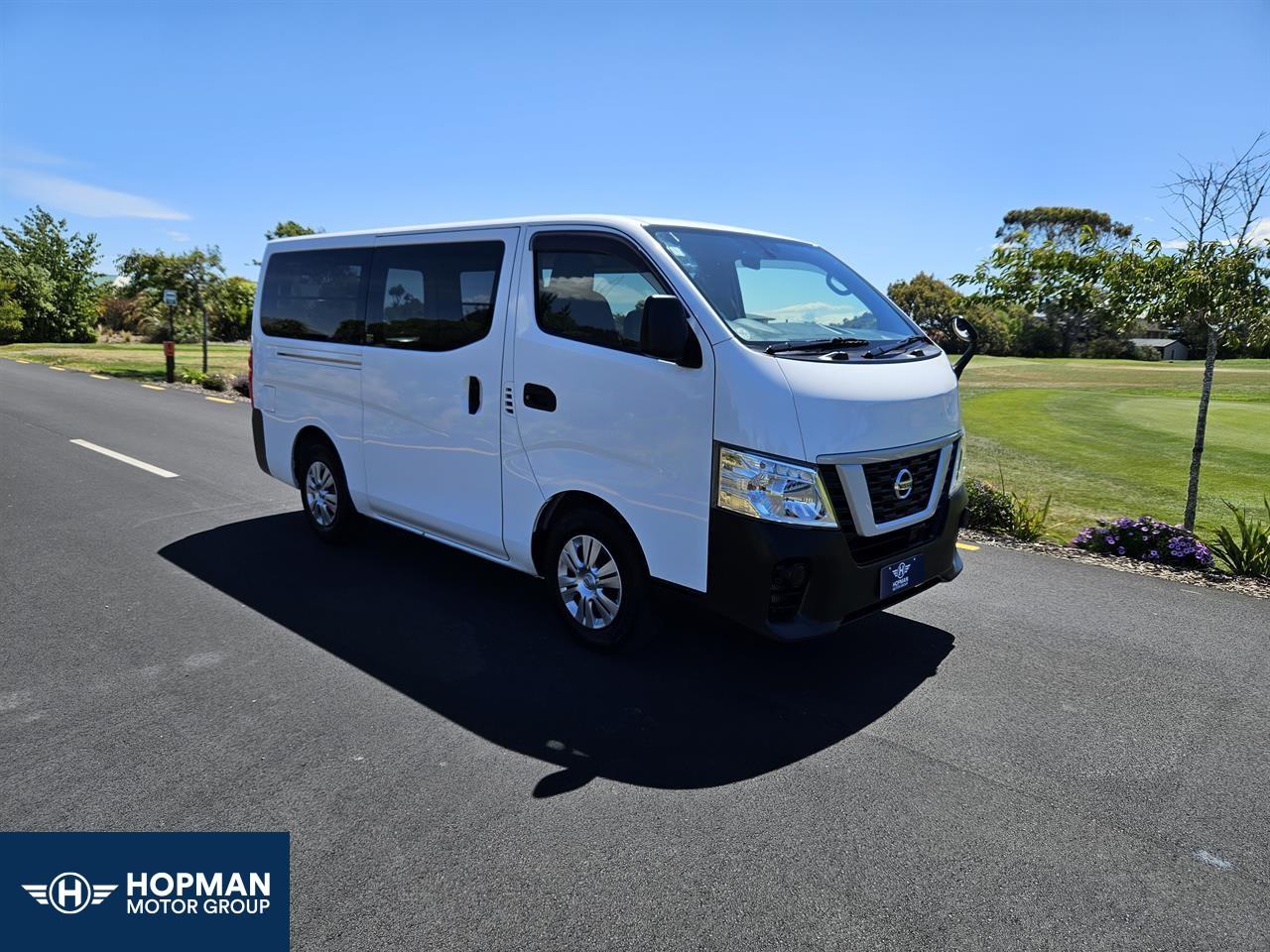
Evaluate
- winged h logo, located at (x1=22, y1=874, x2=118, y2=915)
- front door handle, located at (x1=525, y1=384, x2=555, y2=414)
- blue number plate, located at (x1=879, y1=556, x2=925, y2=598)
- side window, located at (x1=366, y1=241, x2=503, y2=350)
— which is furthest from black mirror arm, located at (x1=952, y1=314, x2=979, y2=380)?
winged h logo, located at (x1=22, y1=874, x2=118, y2=915)

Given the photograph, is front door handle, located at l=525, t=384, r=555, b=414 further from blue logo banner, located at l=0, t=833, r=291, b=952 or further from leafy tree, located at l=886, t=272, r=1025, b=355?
leafy tree, located at l=886, t=272, r=1025, b=355

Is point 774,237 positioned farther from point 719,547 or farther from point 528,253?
point 719,547

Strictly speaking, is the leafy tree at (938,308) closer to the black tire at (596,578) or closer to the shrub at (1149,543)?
the shrub at (1149,543)

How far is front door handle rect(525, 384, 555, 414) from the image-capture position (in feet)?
14.2

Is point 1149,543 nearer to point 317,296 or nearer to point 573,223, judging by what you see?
point 573,223

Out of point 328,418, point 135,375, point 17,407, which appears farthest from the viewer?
point 135,375

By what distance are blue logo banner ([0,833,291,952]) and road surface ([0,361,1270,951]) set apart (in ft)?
0.27

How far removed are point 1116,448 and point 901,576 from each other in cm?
1257

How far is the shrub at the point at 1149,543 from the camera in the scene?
20.9ft

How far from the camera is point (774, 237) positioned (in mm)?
4984

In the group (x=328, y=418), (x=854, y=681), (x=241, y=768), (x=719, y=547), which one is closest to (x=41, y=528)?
(x=328, y=418)

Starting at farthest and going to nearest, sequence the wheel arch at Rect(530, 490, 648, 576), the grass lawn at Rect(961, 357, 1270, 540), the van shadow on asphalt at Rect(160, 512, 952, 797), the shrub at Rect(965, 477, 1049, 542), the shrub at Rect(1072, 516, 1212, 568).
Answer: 1. the grass lawn at Rect(961, 357, 1270, 540)
2. the shrub at Rect(965, 477, 1049, 542)
3. the shrub at Rect(1072, 516, 1212, 568)
4. the wheel arch at Rect(530, 490, 648, 576)
5. the van shadow on asphalt at Rect(160, 512, 952, 797)

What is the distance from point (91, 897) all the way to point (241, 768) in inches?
26.6

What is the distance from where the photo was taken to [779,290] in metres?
4.49
